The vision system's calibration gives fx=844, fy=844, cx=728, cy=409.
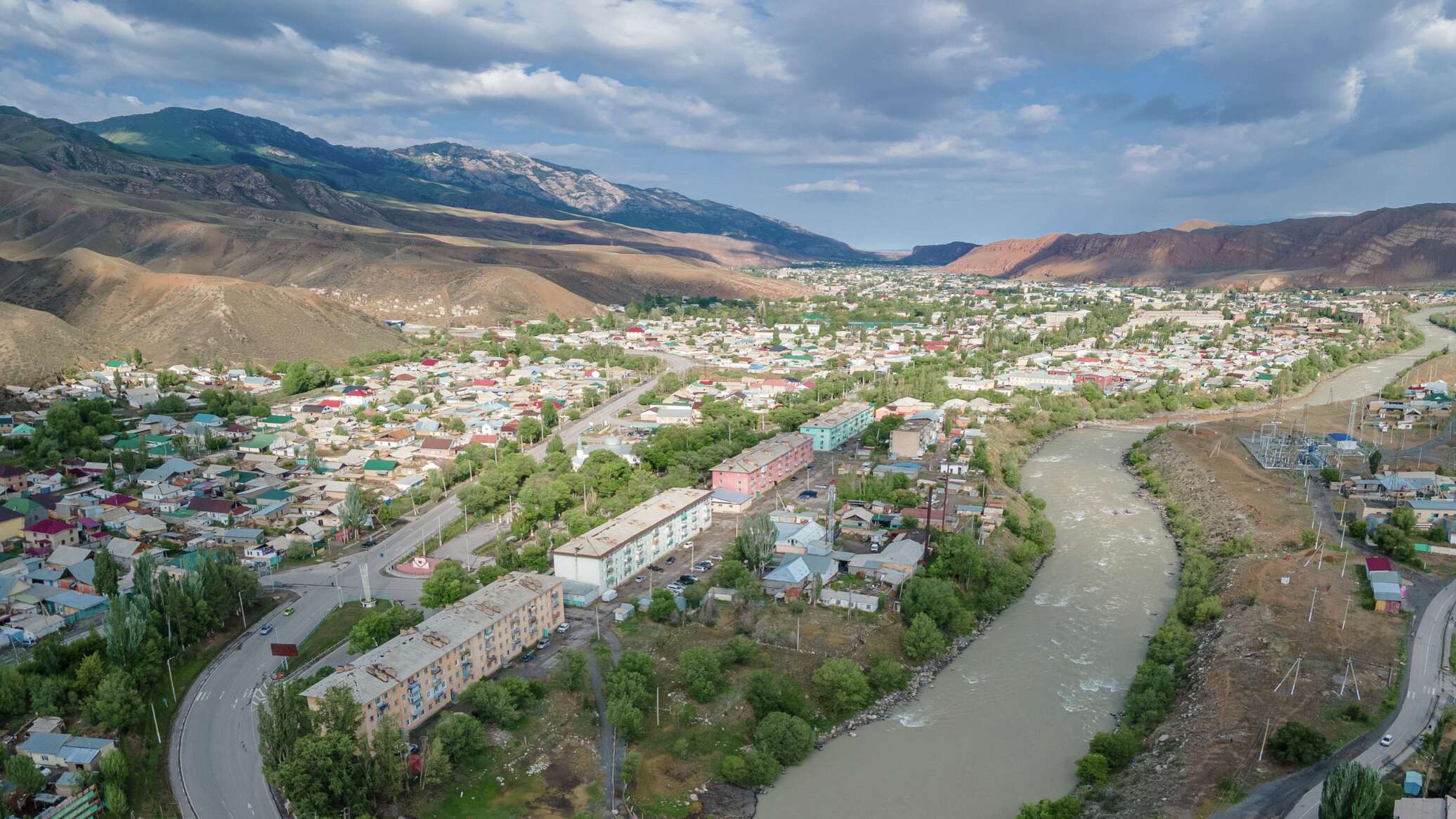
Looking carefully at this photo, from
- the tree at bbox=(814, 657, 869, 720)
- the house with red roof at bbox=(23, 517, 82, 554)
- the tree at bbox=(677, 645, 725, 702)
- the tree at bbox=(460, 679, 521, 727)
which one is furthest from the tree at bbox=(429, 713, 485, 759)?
the house with red roof at bbox=(23, 517, 82, 554)

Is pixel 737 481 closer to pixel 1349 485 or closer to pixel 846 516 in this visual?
pixel 846 516

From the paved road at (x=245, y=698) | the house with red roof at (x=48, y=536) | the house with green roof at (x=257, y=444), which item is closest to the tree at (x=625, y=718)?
the paved road at (x=245, y=698)

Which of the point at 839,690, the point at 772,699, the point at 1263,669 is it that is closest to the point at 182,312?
the point at 772,699

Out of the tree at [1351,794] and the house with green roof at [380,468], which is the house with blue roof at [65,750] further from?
the tree at [1351,794]

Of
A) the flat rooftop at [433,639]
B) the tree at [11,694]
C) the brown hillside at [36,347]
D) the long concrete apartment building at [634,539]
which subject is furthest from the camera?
the brown hillside at [36,347]

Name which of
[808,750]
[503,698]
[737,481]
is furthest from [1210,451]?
[503,698]

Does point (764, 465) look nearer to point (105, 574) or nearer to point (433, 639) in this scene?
point (433, 639)
